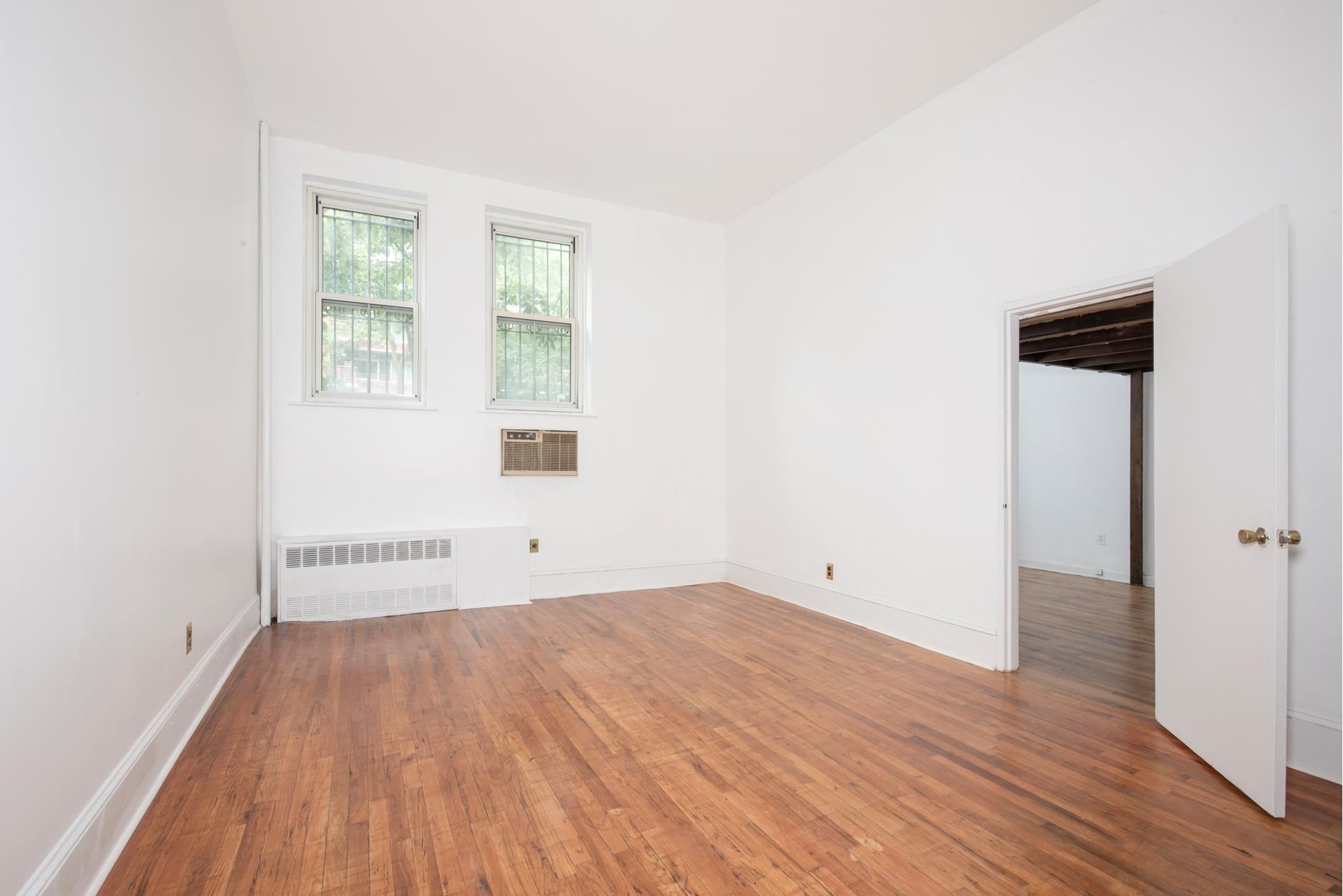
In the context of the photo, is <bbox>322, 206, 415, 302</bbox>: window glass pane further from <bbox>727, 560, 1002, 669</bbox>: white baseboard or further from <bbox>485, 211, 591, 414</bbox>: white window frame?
<bbox>727, 560, 1002, 669</bbox>: white baseboard

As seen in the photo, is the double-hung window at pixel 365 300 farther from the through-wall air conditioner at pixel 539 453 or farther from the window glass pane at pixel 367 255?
the through-wall air conditioner at pixel 539 453

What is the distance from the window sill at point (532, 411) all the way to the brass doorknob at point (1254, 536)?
13.2ft

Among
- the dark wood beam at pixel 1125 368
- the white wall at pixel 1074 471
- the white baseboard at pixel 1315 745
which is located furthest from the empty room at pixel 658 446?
the dark wood beam at pixel 1125 368

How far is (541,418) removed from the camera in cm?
491

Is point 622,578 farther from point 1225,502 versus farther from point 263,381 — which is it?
point 1225,502

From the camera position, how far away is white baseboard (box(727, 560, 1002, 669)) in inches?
129

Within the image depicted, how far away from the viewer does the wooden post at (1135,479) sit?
5.73 meters

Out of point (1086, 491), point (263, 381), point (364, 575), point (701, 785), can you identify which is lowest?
point (701, 785)

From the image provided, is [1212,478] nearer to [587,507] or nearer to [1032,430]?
[587,507]

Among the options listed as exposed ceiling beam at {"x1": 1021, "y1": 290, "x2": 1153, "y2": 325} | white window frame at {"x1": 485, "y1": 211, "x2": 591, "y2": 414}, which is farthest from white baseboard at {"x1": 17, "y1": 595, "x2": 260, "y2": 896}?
exposed ceiling beam at {"x1": 1021, "y1": 290, "x2": 1153, "y2": 325}

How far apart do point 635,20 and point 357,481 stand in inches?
133

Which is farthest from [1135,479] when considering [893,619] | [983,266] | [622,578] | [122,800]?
[122,800]

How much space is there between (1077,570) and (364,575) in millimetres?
6643

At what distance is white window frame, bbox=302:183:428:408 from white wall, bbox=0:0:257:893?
147 centimetres
